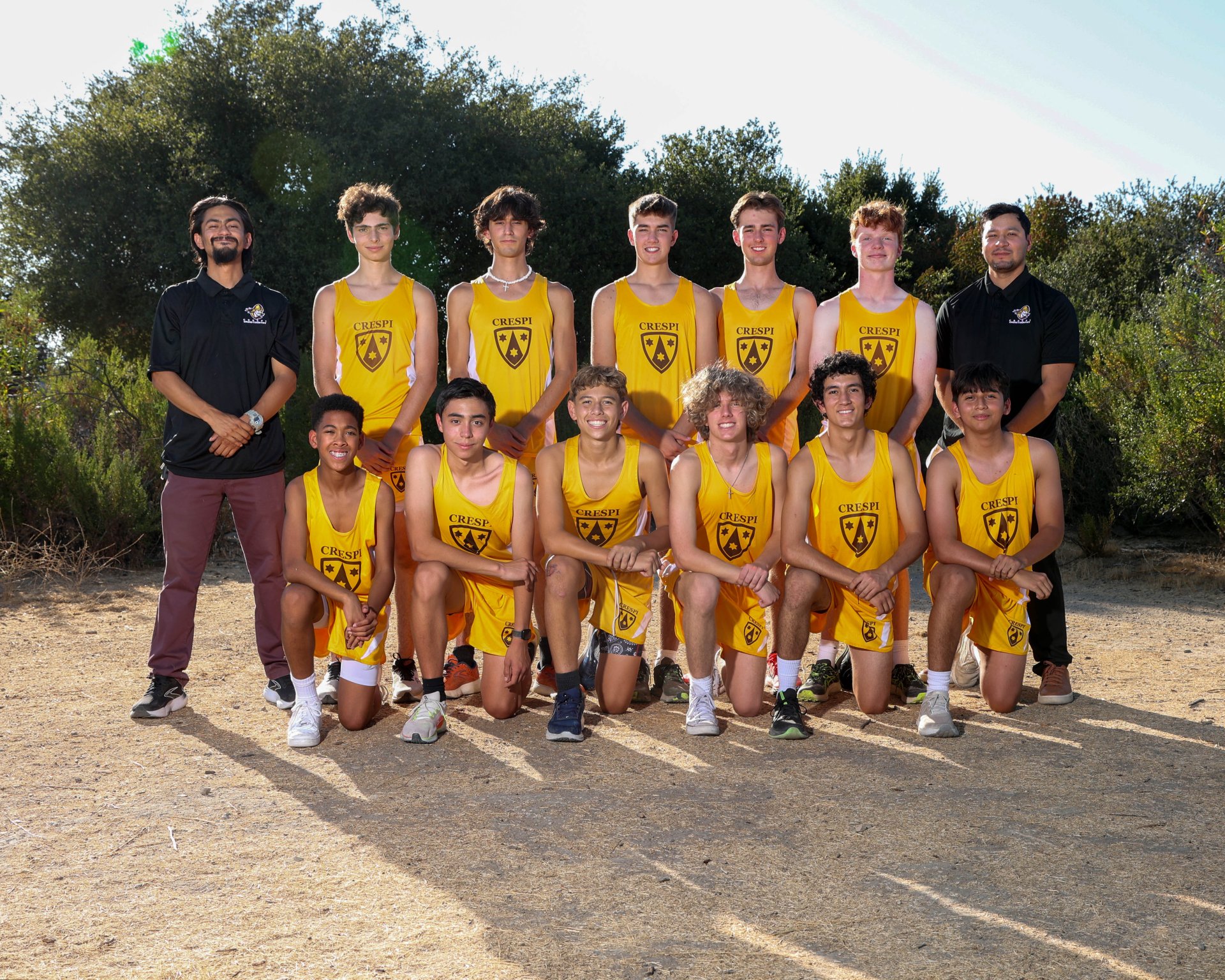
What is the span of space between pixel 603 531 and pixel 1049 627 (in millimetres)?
1995

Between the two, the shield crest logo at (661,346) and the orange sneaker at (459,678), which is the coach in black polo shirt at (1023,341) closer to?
the shield crest logo at (661,346)

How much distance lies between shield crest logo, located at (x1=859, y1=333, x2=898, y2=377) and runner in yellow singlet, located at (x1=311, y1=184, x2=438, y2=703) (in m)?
1.92

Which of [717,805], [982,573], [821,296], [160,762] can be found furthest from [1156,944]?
[821,296]

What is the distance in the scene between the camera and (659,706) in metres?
5.00

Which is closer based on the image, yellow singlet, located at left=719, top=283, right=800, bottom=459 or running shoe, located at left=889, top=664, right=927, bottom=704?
running shoe, located at left=889, top=664, right=927, bottom=704

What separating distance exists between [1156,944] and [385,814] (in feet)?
7.13

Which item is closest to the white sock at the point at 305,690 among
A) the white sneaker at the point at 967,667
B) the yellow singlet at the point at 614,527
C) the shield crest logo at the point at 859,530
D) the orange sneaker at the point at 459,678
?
the orange sneaker at the point at 459,678

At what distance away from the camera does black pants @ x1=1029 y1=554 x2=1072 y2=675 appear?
5.06 m

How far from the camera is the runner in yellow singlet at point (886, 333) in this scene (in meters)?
5.16

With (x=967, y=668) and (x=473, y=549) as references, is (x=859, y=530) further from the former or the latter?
(x=473, y=549)

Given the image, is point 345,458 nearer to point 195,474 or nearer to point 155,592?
point 195,474

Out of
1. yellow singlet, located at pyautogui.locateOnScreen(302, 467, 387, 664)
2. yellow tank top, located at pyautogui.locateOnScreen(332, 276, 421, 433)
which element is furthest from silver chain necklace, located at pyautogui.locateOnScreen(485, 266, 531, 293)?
yellow singlet, located at pyautogui.locateOnScreen(302, 467, 387, 664)

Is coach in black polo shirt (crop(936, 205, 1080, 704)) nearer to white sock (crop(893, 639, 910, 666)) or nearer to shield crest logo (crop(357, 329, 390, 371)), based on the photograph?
white sock (crop(893, 639, 910, 666))

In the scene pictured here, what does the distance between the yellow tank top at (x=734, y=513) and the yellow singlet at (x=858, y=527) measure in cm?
20
